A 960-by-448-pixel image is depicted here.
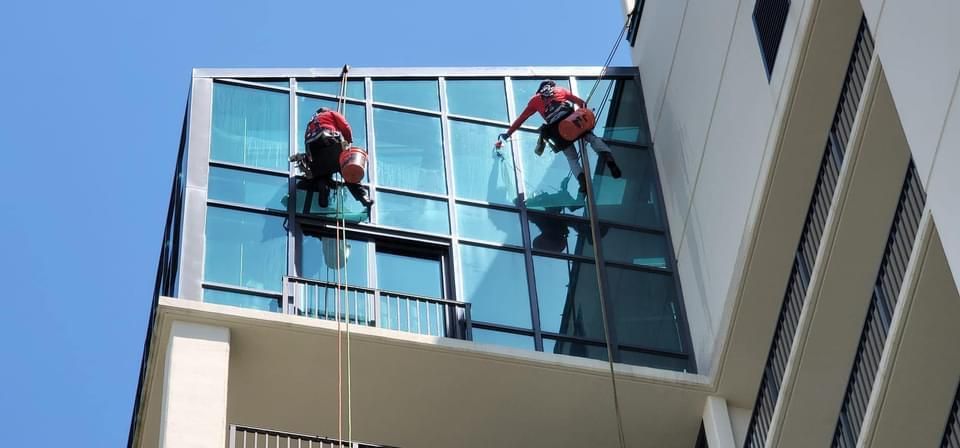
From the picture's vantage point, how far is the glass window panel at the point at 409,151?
1920 cm

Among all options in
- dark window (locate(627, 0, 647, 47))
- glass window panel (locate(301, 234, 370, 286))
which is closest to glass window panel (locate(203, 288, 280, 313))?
glass window panel (locate(301, 234, 370, 286))

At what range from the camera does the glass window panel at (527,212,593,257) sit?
19.0 m

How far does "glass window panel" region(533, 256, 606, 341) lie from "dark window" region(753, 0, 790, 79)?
12.6 ft

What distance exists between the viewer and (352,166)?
18.2 metres

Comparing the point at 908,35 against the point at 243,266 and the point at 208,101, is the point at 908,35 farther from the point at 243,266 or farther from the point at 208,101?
the point at 208,101

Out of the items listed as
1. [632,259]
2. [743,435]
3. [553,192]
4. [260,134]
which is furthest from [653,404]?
[260,134]

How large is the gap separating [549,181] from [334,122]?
3041 millimetres

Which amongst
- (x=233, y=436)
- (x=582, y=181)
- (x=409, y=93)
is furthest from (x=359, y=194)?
(x=233, y=436)

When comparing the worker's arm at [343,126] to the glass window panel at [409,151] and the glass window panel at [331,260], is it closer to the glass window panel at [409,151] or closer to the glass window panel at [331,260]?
the glass window panel at [409,151]

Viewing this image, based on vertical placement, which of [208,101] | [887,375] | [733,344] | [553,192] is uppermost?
[208,101]

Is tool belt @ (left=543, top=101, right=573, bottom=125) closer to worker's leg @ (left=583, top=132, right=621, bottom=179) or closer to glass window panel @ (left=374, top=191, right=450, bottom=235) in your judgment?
worker's leg @ (left=583, top=132, right=621, bottom=179)

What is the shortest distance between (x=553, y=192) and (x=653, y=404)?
12.2ft

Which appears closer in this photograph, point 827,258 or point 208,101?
point 827,258

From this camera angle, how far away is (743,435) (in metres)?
16.6
